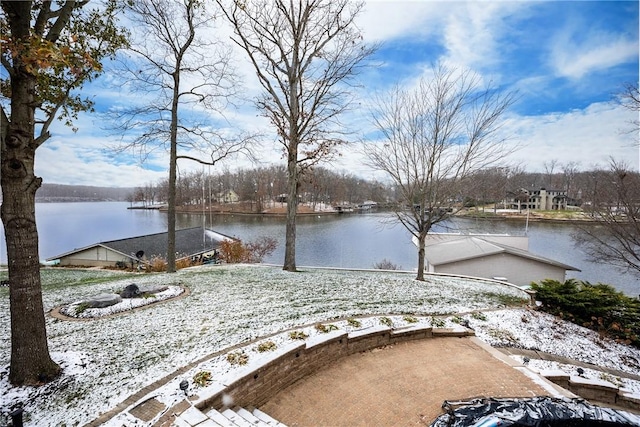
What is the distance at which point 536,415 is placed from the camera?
2.78 m

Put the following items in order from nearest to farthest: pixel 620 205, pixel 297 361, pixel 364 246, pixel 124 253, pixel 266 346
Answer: pixel 297 361
pixel 266 346
pixel 620 205
pixel 124 253
pixel 364 246

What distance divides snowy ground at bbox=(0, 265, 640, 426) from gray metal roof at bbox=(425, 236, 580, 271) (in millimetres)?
6857

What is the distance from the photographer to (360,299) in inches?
253

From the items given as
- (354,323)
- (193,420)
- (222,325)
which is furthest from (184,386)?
(354,323)

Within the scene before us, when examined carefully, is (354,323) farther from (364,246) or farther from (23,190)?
(364,246)

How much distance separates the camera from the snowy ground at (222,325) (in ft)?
10.0

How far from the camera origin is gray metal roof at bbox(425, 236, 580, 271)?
14.8 meters

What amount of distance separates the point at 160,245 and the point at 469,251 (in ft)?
61.1

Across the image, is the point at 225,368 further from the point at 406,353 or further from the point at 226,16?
the point at 226,16

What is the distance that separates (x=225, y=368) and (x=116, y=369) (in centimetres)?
125

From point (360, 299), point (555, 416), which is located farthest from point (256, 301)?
point (555, 416)

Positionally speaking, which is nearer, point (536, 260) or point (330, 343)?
point (330, 343)

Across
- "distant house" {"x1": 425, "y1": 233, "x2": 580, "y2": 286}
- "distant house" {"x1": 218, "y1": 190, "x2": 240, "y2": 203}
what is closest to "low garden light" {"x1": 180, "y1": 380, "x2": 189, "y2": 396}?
"distant house" {"x1": 425, "y1": 233, "x2": 580, "y2": 286}

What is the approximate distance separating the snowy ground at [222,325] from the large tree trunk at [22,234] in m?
0.29
